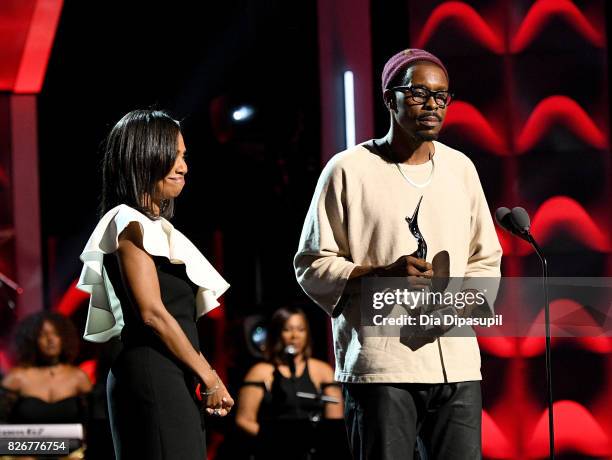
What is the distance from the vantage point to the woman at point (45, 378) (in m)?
5.39

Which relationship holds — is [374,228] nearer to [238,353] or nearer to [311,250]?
[311,250]

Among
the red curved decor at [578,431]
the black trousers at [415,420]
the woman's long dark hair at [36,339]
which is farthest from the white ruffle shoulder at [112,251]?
the woman's long dark hair at [36,339]

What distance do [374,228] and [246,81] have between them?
3730 millimetres

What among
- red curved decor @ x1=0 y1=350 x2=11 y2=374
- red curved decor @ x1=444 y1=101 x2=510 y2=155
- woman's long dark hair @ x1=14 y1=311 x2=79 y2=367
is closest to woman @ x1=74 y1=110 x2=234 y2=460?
red curved decor @ x1=444 y1=101 x2=510 y2=155

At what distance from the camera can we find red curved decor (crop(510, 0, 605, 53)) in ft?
15.0

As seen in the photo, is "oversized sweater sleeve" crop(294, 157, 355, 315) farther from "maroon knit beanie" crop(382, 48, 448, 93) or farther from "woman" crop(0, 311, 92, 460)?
"woman" crop(0, 311, 92, 460)

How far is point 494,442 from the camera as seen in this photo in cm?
454

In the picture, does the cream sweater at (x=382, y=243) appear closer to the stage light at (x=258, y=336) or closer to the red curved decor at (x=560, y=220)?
the red curved decor at (x=560, y=220)

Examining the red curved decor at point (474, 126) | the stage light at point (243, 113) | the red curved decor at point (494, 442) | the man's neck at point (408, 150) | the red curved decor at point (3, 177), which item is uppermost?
the stage light at point (243, 113)

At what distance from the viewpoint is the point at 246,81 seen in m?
6.29

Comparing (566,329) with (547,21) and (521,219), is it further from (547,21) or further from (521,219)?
(547,21)

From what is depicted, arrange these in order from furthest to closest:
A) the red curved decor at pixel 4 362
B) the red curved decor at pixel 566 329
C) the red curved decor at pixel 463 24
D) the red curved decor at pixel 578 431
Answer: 1. the red curved decor at pixel 4 362
2. the red curved decor at pixel 463 24
3. the red curved decor at pixel 578 431
4. the red curved decor at pixel 566 329

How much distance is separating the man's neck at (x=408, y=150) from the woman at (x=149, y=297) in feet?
1.92

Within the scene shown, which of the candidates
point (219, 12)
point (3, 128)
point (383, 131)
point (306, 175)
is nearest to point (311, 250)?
point (383, 131)
